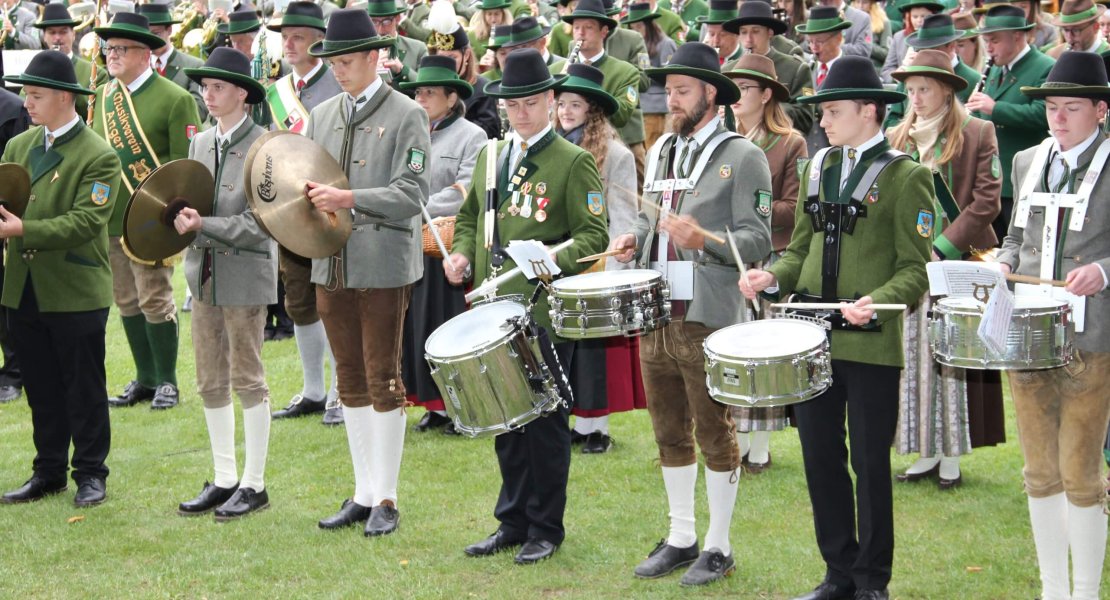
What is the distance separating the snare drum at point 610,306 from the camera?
5852 mm

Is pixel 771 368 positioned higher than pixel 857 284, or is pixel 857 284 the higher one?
pixel 857 284

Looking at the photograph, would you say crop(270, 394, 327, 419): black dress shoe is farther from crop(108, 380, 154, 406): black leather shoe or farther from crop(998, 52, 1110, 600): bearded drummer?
crop(998, 52, 1110, 600): bearded drummer

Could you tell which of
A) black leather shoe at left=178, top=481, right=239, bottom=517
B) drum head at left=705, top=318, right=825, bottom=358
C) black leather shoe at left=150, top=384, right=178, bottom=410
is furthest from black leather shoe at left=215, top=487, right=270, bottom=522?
drum head at left=705, top=318, right=825, bottom=358

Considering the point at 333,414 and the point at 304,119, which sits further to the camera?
the point at 333,414

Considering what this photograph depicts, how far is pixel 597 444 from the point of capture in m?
9.10

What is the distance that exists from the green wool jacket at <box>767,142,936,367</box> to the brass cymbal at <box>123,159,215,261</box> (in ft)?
11.3

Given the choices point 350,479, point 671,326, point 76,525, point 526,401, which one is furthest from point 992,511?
point 76,525

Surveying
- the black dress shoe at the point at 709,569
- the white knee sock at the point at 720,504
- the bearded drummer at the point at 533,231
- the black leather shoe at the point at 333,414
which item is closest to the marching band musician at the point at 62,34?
the black leather shoe at the point at 333,414

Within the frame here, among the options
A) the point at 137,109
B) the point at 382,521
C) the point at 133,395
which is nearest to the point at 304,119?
the point at 137,109

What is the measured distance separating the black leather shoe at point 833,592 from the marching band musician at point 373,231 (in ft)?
8.11

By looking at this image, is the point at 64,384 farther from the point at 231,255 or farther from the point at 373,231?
the point at 373,231

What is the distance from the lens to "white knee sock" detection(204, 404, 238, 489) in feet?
26.0

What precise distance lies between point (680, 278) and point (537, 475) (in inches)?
53.2

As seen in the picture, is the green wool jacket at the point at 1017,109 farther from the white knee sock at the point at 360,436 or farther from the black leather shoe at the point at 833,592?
the white knee sock at the point at 360,436
